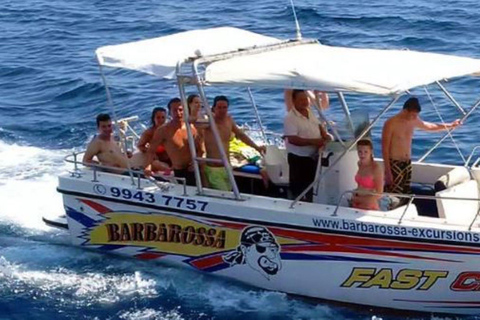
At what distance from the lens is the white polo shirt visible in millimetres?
12086

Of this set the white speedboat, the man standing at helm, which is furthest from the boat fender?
the man standing at helm

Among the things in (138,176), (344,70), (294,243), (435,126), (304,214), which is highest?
(344,70)

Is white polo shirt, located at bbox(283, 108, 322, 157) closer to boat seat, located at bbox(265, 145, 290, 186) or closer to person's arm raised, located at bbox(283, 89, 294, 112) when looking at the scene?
person's arm raised, located at bbox(283, 89, 294, 112)

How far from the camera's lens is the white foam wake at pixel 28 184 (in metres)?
14.9

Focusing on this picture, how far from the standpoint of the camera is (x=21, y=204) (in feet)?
49.9

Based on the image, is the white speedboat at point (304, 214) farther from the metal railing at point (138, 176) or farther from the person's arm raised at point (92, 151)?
the person's arm raised at point (92, 151)

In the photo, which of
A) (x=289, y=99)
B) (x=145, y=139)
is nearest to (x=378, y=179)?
(x=289, y=99)

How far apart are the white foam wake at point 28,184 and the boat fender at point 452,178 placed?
5260 millimetres

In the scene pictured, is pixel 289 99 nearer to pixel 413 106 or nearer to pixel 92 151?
pixel 413 106

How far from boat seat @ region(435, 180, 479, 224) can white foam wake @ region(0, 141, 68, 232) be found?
5.44 meters

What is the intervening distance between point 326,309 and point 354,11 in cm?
1676

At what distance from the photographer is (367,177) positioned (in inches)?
455

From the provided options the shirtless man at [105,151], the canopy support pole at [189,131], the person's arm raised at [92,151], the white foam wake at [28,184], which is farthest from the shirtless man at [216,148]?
the white foam wake at [28,184]

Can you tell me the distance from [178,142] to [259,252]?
165 centimetres
